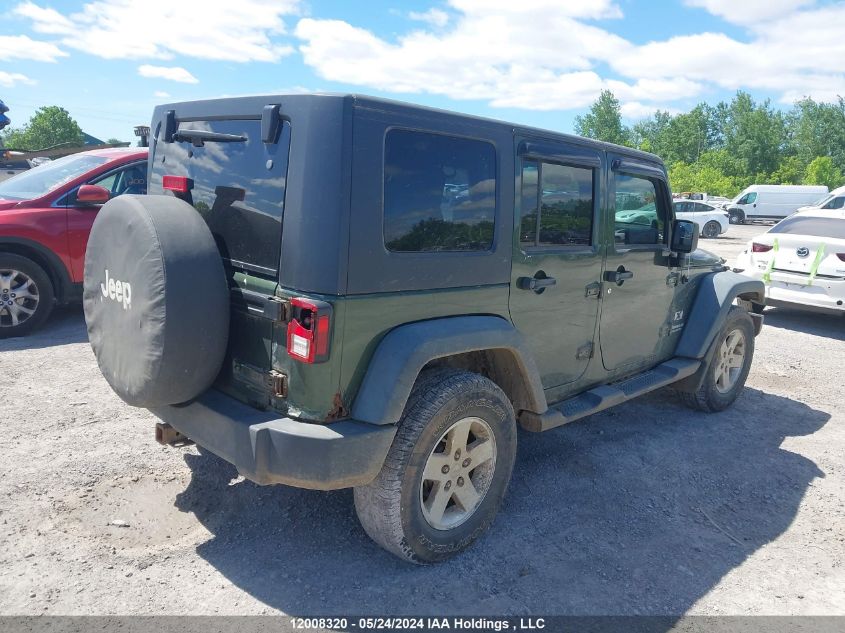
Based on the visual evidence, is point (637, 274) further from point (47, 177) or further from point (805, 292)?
point (47, 177)

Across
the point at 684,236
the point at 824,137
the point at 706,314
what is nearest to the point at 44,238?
the point at 684,236

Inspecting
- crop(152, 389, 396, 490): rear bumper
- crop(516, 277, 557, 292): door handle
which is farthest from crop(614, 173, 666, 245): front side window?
crop(152, 389, 396, 490): rear bumper

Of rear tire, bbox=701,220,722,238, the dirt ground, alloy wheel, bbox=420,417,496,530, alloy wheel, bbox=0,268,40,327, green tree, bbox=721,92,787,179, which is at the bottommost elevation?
the dirt ground

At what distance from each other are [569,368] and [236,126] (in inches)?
92.6

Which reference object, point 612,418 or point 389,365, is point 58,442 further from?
point 612,418

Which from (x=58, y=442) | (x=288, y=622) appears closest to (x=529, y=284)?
(x=288, y=622)

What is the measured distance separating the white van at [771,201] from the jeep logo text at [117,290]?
37576 mm

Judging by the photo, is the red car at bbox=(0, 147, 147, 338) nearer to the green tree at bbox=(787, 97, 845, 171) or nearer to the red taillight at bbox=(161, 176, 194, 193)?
the red taillight at bbox=(161, 176, 194, 193)

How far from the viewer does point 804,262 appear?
27.4 feet

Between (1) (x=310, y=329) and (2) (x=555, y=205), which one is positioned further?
(2) (x=555, y=205)

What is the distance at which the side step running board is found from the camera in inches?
140

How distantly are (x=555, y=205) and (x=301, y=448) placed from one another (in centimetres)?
199

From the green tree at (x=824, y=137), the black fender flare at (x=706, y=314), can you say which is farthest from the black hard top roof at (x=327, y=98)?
the green tree at (x=824, y=137)

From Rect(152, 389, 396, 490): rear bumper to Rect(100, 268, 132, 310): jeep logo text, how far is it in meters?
0.64
